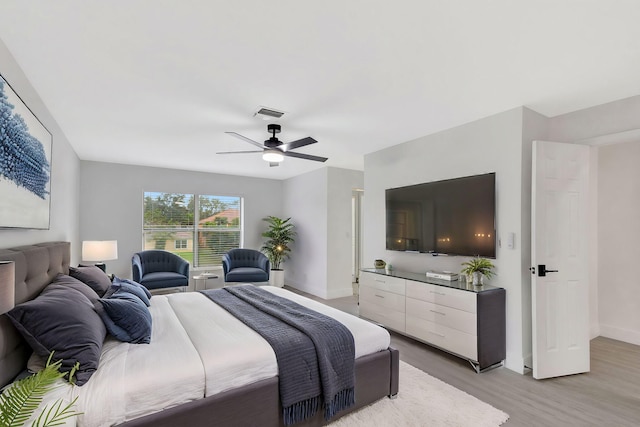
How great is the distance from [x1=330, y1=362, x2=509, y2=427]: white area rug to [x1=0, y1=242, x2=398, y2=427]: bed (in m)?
0.09

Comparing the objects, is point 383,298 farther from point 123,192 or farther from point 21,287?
point 123,192

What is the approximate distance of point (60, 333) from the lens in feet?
5.54

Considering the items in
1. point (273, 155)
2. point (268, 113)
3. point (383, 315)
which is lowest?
point (383, 315)

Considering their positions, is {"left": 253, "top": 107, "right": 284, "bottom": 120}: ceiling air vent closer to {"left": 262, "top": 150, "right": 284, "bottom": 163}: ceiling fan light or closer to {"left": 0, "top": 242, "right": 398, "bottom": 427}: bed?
{"left": 262, "top": 150, "right": 284, "bottom": 163}: ceiling fan light

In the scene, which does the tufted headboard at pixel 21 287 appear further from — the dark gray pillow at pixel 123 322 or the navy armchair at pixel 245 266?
the navy armchair at pixel 245 266

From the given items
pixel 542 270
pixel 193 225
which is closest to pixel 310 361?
pixel 542 270

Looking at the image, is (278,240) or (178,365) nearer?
(178,365)

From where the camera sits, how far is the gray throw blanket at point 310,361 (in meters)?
2.02

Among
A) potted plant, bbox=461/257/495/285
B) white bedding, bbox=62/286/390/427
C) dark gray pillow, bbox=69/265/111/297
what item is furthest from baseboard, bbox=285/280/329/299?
dark gray pillow, bbox=69/265/111/297

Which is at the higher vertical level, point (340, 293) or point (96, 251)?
point (96, 251)

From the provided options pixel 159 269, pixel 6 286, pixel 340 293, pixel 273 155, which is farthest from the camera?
pixel 340 293

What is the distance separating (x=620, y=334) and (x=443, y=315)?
2.48 m

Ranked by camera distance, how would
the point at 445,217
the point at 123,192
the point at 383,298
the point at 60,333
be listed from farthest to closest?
the point at 123,192 < the point at 383,298 < the point at 445,217 < the point at 60,333

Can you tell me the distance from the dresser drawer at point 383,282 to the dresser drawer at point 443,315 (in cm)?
19
